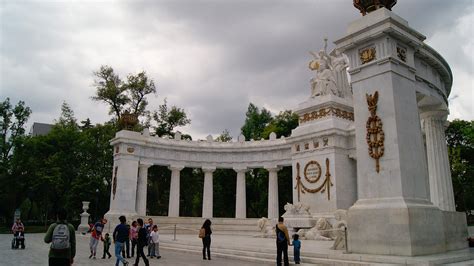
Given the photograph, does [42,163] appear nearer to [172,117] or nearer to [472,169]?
[172,117]

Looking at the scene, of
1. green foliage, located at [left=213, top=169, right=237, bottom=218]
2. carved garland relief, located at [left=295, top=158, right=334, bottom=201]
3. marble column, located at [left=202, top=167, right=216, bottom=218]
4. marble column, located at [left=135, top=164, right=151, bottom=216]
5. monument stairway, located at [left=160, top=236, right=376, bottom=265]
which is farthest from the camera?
green foliage, located at [left=213, top=169, right=237, bottom=218]

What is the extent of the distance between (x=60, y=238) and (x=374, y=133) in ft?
35.1

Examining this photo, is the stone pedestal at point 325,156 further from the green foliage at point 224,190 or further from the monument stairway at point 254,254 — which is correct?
the green foliage at point 224,190

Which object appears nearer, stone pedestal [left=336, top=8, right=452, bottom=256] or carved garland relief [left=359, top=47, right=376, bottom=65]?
stone pedestal [left=336, top=8, right=452, bottom=256]

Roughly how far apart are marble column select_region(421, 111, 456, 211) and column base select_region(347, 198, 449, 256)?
5780mm

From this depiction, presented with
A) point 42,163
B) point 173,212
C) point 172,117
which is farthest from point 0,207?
point 173,212

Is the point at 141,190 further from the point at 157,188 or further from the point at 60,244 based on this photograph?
the point at 60,244

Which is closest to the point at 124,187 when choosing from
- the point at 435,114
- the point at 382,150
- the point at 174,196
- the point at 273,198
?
the point at 174,196

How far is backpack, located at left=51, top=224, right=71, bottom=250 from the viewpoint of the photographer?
779 centimetres

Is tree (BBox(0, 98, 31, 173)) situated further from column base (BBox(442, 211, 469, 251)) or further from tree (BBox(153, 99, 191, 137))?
column base (BBox(442, 211, 469, 251))

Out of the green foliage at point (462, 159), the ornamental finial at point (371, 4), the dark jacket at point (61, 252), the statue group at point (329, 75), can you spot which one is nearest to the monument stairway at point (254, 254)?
the dark jacket at point (61, 252)

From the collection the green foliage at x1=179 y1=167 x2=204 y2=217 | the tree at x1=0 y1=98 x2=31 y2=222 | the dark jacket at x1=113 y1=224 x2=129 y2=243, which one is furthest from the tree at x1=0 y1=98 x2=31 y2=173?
the dark jacket at x1=113 y1=224 x2=129 y2=243

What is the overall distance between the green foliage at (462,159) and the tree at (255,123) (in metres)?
25.3

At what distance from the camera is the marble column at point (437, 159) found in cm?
1855
